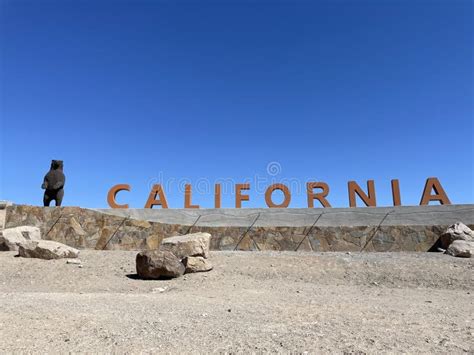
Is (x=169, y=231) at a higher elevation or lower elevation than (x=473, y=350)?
higher

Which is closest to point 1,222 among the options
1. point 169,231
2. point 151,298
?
point 169,231

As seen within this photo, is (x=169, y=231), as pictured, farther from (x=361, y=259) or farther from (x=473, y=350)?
(x=473, y=350)

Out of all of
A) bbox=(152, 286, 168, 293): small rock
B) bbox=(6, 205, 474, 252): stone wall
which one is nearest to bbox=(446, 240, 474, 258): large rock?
bbox=(6, 205, 474, 252): stone wall

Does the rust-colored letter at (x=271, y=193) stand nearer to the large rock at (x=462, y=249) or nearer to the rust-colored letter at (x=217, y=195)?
the rust-colored letter at (x=217, y=195)

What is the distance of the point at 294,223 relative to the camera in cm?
1267

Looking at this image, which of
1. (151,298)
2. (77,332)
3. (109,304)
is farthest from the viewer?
(151,298)

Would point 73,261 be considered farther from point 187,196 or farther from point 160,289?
point 187,196

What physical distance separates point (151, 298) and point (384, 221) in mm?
9084

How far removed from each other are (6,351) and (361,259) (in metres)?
8.23

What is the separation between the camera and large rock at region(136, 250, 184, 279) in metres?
7.69

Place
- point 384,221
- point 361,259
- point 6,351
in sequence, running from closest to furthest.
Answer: point 6,351
point 361,259
point 384,221

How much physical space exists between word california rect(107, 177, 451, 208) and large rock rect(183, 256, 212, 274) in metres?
5.07

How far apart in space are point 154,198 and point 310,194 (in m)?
5.82

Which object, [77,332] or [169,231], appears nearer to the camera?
[77,332]
